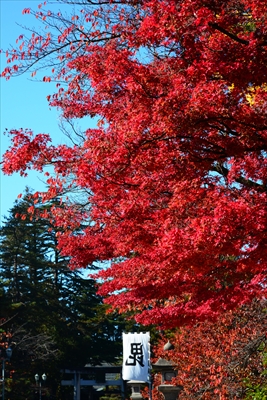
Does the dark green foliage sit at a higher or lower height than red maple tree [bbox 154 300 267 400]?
higher

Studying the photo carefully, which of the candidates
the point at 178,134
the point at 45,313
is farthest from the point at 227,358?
the point at 45,313

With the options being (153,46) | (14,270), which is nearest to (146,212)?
(153,46)

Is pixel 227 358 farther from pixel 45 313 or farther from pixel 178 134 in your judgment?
pixel 45 313

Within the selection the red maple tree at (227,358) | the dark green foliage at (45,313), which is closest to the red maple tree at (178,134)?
the red maple tree at (227,358)

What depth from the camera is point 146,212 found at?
945cm

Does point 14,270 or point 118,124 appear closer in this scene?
point 118,124

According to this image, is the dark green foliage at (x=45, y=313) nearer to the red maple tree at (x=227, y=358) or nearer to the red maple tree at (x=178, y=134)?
the red maple tree at (x=227, y=358)

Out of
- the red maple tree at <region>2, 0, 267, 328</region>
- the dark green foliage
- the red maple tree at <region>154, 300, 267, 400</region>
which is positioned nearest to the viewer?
the red maple tree at <region>2, 0, 267, 328</region>

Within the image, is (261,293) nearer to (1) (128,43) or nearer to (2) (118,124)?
(2) (118,124)

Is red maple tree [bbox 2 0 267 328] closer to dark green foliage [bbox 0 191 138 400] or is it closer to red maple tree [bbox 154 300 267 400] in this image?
red maple tree [bbox 154 300 267 400]

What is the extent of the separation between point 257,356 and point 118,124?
8.04 m

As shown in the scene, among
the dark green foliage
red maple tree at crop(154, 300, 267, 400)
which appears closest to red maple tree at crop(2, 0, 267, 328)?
red maple tree at crop(154, 300, 267, 400)

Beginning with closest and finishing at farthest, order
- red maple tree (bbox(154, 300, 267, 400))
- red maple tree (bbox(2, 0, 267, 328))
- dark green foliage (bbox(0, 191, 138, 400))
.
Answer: red maple tree (bbox(2, 0, 267, 328)), red maple tree (bbox(154, 300, 267, 400)), dark green foliage (bbox(0, 191, 138, 400))

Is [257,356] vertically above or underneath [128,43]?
underneath
